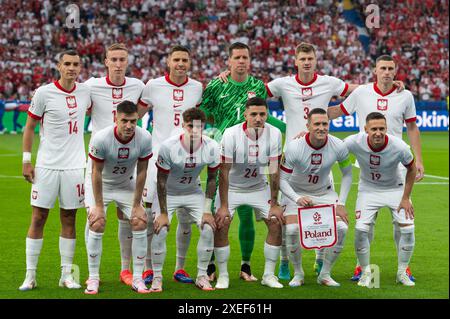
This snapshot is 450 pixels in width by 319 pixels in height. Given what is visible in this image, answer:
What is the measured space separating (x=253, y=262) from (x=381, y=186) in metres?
1.92

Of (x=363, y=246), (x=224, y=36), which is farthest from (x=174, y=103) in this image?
(x=224, y=36)

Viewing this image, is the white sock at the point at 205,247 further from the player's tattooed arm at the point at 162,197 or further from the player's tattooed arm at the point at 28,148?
the player's tattooed arm at the point at 28,148

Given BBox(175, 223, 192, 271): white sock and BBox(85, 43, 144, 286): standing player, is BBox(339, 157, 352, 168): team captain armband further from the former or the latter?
BBox(85, 43, 144, 286): standing player

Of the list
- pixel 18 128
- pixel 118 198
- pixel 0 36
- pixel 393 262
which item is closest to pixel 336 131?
pixel 18 128

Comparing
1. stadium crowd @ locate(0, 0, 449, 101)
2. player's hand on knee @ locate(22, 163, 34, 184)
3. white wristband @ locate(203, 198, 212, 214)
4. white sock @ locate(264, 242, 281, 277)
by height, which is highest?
stadium crowd @ locate(0, 0, 449, 101)

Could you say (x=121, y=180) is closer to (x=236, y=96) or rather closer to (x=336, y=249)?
(x=236, y=96)

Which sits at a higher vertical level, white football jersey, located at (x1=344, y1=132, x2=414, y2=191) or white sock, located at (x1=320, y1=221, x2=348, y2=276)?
white football jersey, located at (x1=344, y1=132, x2=414, y2=191)

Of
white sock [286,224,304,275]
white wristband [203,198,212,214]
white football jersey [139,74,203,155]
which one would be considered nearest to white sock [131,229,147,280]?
white wristband [203,198,212,214]

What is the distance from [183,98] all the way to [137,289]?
2.02 meters

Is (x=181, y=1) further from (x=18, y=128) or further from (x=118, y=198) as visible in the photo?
(x=118, y=198)

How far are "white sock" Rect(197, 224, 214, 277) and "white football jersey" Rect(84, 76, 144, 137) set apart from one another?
1.49 metres

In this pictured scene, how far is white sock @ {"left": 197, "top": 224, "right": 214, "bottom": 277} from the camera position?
7770mm

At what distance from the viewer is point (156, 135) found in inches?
331

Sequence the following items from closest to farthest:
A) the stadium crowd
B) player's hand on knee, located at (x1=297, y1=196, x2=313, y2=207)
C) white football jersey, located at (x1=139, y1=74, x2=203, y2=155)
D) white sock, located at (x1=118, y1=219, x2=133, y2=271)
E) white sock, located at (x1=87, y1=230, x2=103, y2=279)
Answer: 1. white sock, located at (x1=87, y1=230, x2=103, y2=279)
2. player's hand on knee, located at (x1=297, y1=196, x2=313, y2=207)
3. white sock, located at (x1=118, y1=219, x2=133, y2=271)
4. white football jersey, located at (x1=139, y1=74, x2=203, y2=155)
5. the stadium crowd
